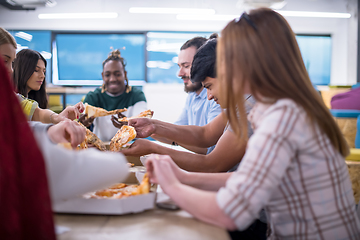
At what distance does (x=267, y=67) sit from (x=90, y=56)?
626cm

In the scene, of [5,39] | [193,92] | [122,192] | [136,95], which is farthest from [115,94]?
[122,192]

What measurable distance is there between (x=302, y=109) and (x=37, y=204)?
2.02 ft

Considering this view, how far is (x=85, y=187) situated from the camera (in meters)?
0.64

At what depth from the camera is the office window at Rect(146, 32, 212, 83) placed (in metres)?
6.33

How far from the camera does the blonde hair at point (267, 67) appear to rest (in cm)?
69

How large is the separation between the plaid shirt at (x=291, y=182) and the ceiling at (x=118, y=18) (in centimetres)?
589

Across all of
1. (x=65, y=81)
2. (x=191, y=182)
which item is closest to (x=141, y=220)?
(x=191, y=182)

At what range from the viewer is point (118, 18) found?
6117 mm

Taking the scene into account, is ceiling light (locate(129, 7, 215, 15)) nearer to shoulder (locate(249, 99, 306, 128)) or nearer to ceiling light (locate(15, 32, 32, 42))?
ceiling light (locate(15, 32, 32, 42))

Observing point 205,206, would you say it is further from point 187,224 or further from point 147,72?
point 147,72

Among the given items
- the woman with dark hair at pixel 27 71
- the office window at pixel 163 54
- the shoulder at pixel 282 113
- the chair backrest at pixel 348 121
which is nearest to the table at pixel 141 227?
the shoulder at pixel 282 113

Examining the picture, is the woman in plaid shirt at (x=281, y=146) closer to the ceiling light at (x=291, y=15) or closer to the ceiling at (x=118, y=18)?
the ceiling light at (x=291, y=15)

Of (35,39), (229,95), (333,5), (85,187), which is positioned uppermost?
(333,5)

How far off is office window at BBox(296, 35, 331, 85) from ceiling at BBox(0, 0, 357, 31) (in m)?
0.90
